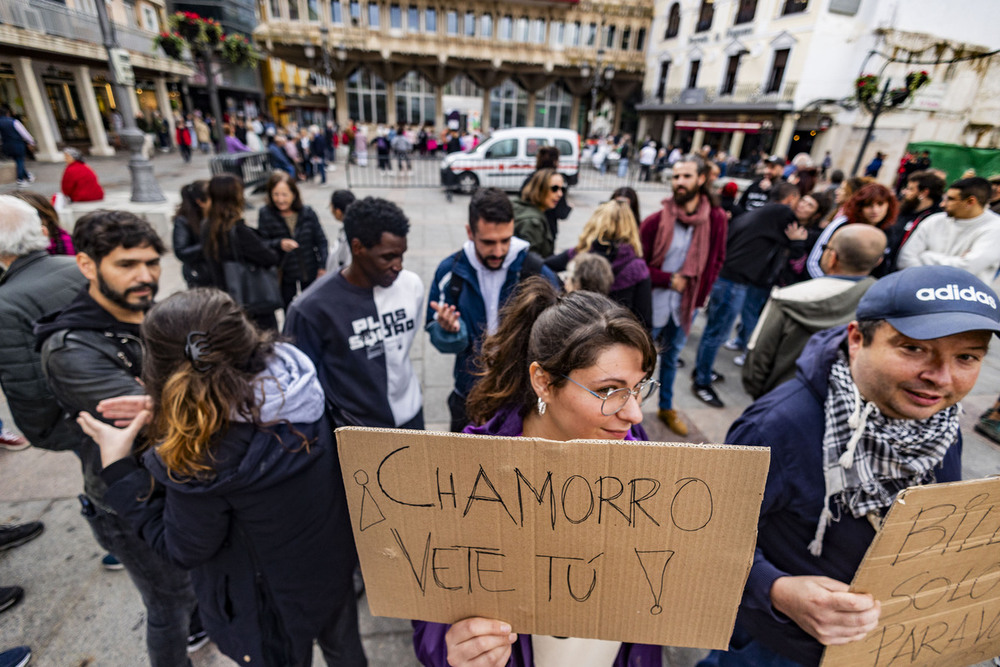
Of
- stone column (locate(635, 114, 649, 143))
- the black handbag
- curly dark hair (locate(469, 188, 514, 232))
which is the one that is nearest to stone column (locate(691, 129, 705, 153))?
stone column (locate(635, 114, 649, 143))

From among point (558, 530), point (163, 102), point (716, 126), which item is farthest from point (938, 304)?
point (163, 102)

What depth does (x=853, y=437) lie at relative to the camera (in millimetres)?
1288

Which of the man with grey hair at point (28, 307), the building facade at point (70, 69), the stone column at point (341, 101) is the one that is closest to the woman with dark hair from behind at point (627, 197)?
the man with grey hair at point (28, 307)

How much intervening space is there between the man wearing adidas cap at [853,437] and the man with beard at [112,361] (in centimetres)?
205

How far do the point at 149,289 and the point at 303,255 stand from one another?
101 inches

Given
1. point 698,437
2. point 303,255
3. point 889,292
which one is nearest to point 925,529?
point 889,292

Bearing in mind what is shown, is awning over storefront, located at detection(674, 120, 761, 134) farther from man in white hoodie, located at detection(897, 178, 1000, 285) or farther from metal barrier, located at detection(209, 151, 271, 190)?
man in white hoodie, located at detection(897, 178, 1000, 285)

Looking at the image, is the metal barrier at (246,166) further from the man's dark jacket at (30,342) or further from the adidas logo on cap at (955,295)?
the adidas logo on cap at (955,295)

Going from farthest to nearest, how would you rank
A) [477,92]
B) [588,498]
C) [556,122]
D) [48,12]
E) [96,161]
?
[556,122], [477,92], [96,161], [48,12], [588,498]

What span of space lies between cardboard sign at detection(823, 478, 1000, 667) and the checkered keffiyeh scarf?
217mm

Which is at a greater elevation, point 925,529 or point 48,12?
point 48,12

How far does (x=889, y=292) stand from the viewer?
1292 mm

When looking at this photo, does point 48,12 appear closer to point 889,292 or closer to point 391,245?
point 391,245

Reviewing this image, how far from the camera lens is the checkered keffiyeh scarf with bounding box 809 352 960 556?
4.22 feet
